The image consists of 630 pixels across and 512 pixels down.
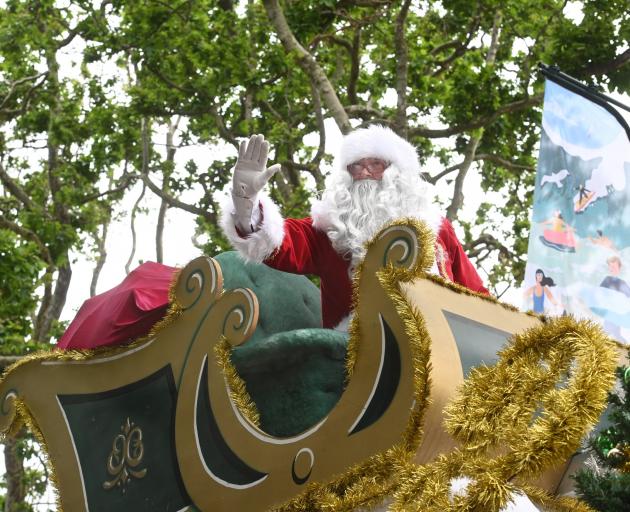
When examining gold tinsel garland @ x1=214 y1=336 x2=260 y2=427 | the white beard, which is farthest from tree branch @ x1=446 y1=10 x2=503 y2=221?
gold tinsel garland @ x1=214 y1=336 x2=260 y2=427

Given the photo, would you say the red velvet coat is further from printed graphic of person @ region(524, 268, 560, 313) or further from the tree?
the tree

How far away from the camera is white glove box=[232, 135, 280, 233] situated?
4668 millimetres

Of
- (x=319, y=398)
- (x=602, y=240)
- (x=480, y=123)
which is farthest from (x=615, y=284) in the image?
(x=480, y=123)

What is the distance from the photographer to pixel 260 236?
4.84 metres

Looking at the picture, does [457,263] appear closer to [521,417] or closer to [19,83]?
[521,417]

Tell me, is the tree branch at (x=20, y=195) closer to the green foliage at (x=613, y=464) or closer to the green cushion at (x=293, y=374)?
the green cushion at (x=293, y=374)

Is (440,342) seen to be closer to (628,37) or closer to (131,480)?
(131,480)

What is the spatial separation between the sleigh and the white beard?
295 millimetres

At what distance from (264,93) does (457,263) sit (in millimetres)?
6651

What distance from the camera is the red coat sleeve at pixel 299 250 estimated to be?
497 centimetres

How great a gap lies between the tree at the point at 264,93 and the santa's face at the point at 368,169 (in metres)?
3.72

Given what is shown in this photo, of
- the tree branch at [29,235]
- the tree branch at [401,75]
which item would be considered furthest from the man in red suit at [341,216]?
the tree branch at [29,235]

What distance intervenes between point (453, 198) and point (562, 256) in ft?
20.3

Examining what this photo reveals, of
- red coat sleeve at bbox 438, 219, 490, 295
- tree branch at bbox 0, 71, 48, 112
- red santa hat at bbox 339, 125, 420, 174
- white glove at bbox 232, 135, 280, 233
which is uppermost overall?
tree branch at bbox 0, 71, 48, 112
